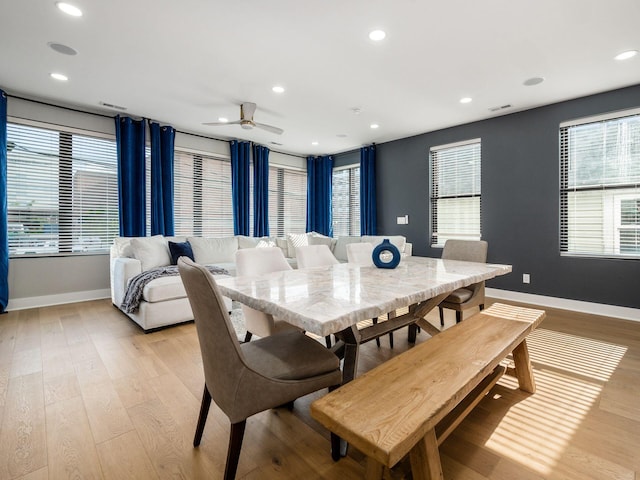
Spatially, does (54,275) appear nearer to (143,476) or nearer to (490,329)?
(143,476)

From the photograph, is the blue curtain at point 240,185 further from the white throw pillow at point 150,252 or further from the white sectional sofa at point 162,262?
the white throw pillow at point 150,252

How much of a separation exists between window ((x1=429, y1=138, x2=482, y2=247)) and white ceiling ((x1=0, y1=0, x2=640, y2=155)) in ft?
2.30

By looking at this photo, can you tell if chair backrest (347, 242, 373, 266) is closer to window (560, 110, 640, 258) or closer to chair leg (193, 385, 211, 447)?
chair leg (193, 385, 211, 447)

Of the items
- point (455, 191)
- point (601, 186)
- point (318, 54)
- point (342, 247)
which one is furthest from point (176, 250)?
point (601, 186)

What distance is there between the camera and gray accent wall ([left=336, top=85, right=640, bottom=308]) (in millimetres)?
3621

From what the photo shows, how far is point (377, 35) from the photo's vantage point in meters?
2.56

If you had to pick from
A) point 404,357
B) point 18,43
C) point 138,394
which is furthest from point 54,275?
point 404,357

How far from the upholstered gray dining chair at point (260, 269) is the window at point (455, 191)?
3.66 metres

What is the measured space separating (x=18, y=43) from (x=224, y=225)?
347cm

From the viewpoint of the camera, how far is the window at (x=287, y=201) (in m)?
6.50

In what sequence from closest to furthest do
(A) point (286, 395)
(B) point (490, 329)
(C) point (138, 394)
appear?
(A) point (286, 395)
(B) point (490, 329)
(C) point (138, 394)

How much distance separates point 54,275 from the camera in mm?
4117

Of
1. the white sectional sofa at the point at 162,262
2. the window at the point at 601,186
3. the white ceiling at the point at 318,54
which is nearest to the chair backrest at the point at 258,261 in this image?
the white sectional sofa at the point at 162,262

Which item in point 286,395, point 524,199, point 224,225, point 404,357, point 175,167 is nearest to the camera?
point 286,395
